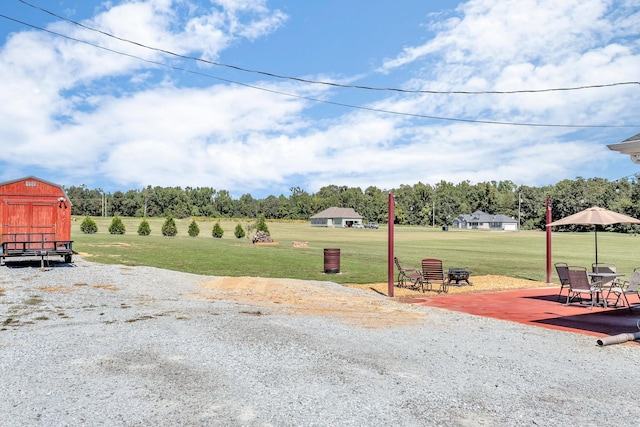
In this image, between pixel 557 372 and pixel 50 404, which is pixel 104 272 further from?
pixel 557 372

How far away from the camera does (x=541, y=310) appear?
11.8 m

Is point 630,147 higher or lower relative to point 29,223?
higher

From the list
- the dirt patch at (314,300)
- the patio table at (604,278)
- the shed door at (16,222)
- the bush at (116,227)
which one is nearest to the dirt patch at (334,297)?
the dirt patch at (314,300)

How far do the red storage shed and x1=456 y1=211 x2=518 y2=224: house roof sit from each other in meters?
107

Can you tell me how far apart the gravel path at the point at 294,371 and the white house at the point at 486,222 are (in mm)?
110265

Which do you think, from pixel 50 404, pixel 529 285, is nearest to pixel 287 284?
pixel 529 285

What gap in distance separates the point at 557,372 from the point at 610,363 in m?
1.16

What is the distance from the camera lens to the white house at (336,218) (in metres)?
114

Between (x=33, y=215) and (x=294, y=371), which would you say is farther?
(x=33, y=215)

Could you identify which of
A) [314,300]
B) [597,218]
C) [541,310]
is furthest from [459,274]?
[314,300]

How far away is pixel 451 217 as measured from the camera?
12750 cm

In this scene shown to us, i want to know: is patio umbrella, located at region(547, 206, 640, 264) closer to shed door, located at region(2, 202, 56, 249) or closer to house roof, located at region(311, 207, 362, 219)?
shed door, located at region(2, 202, 56, 249)

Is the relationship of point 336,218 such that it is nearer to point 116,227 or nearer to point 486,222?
point 486,222

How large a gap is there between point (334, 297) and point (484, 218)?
366 ft
